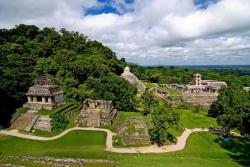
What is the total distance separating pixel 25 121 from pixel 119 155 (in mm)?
19323

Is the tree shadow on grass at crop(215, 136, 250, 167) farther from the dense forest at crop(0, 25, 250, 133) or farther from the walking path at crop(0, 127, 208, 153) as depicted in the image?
the walking path at crop(0, 127, 208, 153)

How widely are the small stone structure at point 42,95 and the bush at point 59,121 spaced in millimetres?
3738

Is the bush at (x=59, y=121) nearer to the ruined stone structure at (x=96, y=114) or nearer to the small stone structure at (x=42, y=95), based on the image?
the ruined stone structure at (x=96, y=114)

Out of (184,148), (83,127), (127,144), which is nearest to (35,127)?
(83,127)

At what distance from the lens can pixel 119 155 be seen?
1174 inches

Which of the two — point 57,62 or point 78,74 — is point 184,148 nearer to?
point 78,74

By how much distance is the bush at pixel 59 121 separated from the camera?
39.2 meters

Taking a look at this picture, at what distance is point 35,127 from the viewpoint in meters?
39.0

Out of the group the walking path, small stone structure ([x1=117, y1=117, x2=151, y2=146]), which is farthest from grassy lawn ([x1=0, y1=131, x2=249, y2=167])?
small stone structure ([x1=117, y1=117, x2=151, y2=146])

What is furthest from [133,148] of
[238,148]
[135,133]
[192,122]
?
[192,122]

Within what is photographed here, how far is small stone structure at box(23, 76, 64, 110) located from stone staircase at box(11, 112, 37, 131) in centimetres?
246

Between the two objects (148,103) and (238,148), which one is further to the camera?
(148,103)

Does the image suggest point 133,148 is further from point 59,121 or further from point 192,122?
point 192,122

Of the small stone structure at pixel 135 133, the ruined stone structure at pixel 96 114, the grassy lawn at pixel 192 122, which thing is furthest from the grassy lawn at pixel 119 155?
the grassy lawn at pixel 192 122
